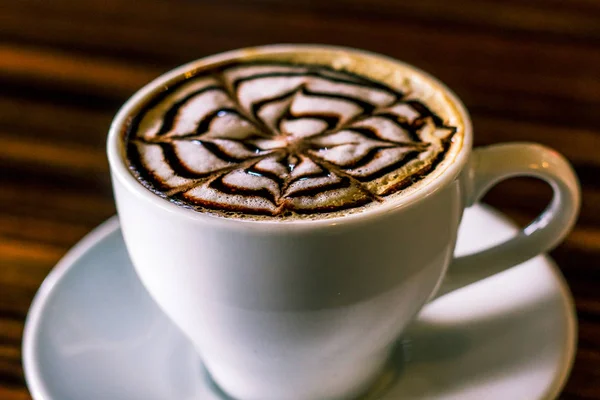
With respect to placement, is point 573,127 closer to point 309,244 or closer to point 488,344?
point 488,344

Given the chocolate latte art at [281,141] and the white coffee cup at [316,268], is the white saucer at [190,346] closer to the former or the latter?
the white coffee cup at [316,268]

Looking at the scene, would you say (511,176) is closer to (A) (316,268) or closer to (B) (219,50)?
(A) (316,268)

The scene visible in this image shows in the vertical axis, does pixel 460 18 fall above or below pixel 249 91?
below

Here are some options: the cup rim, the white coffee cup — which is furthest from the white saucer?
the cup rim

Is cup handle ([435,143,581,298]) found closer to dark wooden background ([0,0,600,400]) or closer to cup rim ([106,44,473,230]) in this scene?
cup rim ([106,44,473,230])

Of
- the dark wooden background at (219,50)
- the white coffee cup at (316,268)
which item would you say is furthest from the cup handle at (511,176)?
the dark wooden background at (219,50)

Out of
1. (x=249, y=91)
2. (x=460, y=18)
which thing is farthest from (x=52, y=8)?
(x=249, y=91)
